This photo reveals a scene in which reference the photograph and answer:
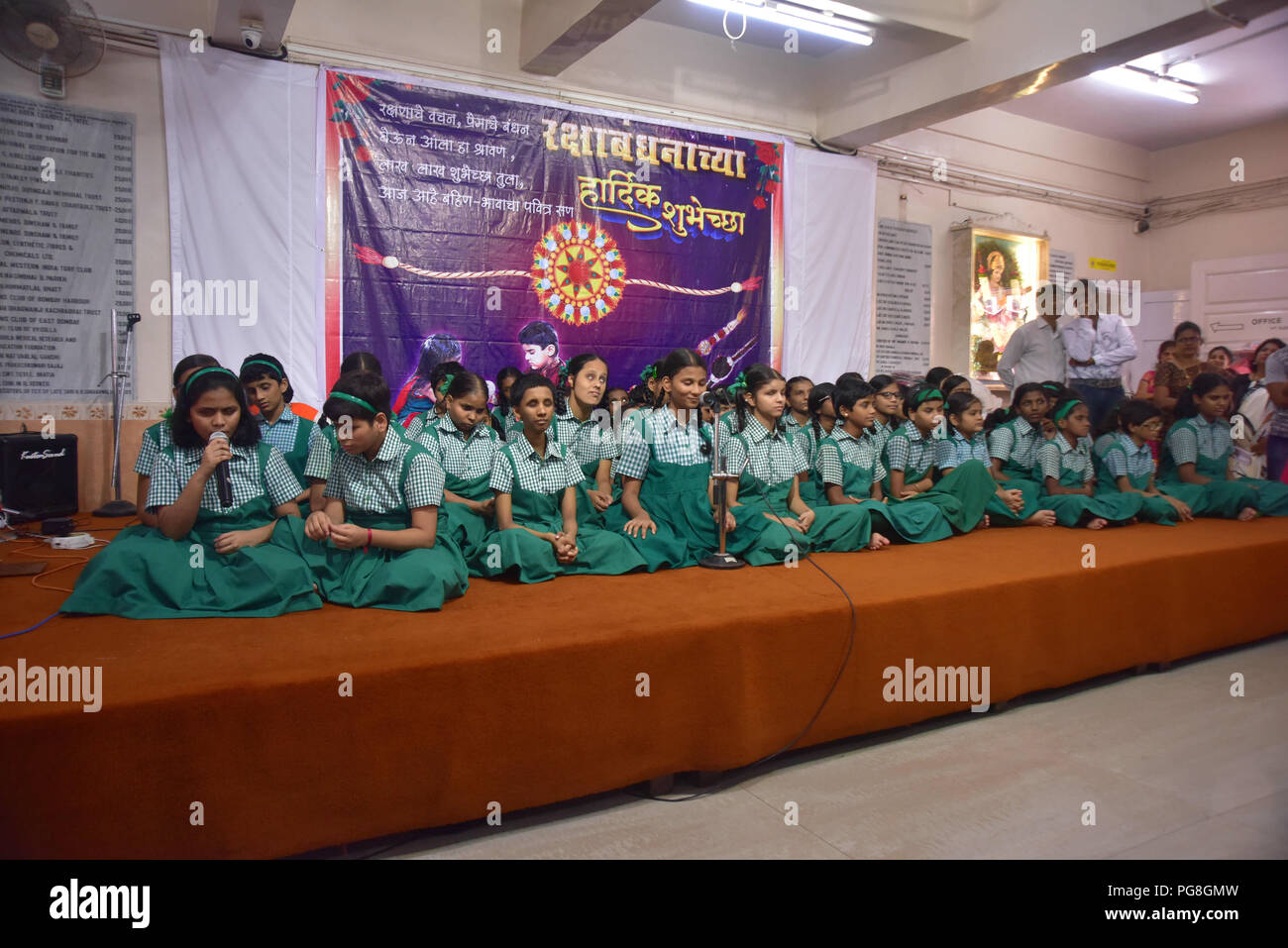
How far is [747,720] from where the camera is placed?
2.05 meters

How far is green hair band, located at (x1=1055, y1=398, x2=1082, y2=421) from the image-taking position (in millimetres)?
3906

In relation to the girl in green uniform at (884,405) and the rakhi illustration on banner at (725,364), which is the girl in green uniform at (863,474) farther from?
the rakhi illustration on banner at (725,364)

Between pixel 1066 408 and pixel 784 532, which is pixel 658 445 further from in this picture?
pixel 1066 408

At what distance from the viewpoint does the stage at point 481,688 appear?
1489mm

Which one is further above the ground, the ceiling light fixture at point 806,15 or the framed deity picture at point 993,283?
the ceiling light fixture at point 806,15

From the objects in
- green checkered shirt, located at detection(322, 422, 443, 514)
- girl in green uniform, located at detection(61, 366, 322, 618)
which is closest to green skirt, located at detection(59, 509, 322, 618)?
girl in green uniform, located at detection(61, 366, 322, 618)

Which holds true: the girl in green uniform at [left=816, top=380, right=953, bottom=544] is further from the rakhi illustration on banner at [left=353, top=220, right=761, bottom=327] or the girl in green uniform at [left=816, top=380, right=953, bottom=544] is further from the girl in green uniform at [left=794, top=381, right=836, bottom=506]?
the rakhi illustration on banner at [left=353, top=220, right=761, bottom=327]

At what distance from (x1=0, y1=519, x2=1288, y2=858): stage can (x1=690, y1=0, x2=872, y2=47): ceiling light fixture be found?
3503 millimetres

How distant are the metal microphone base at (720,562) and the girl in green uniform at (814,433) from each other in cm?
74

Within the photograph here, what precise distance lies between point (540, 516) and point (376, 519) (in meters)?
0.65

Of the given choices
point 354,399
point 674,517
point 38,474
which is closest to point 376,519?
point 354,399

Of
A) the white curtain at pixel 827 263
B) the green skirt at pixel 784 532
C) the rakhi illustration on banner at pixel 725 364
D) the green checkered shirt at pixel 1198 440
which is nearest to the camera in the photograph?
the green skirt at pixel 784 532

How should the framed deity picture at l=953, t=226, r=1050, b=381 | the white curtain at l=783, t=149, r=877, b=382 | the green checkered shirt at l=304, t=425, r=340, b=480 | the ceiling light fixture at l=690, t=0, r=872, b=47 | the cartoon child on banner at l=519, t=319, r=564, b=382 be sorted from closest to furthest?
the green checkered shirt at l=304, t=425, r=340, b=480
the ceiling light fixture at l=690, t=0, r=872, b=47
the cartoon child on banner at l=519, t=319, r=564, b=382
the white curtain at l=783, t=149, r=877, b=382
the framed deity picture at l=953, t=226, r=1050, b=381

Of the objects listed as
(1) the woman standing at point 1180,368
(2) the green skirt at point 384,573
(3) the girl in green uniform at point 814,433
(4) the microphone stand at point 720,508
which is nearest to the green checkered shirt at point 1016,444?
(3) the girl in green uniform at point 814,433
